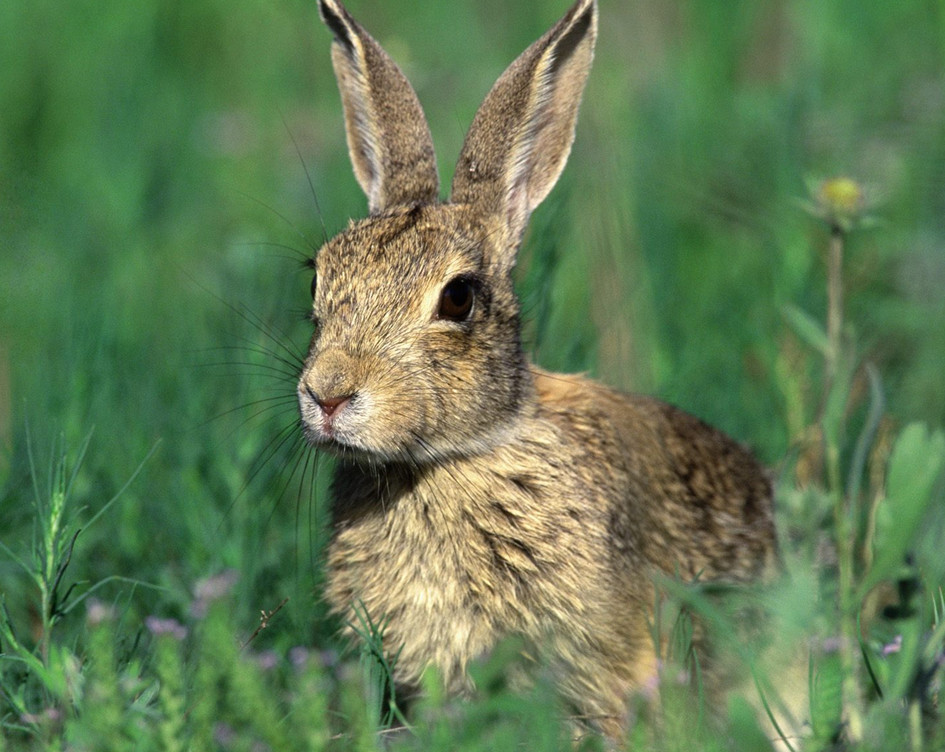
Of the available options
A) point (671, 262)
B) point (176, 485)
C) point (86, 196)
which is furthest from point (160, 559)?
point (86, 196)

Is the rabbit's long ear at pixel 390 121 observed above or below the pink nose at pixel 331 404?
above

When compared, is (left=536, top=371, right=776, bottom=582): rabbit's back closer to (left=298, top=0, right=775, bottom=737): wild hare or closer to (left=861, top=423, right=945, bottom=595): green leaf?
(left=298, top=0, right=775, bottom=737): wild hare

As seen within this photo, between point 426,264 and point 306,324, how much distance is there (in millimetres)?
1284

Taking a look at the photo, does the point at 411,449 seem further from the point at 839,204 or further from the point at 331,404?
the point at 839,204

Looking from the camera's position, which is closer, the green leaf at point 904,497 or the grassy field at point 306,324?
the green leaf at point 904,497

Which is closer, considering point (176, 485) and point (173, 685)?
point (173, 685)

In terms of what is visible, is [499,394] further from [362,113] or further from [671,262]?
[671,262]

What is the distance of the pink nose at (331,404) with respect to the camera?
314 cm

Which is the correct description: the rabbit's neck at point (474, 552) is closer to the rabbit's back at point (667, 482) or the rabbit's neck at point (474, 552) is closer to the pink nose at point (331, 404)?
the rabbit's back at point (667, 482)

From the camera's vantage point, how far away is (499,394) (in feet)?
11.6

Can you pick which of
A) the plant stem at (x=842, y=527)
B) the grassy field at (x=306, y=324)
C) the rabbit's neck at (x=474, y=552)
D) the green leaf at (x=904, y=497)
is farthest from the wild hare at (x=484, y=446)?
the green leaf at (x=904, y=497)

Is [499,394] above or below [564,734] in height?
above

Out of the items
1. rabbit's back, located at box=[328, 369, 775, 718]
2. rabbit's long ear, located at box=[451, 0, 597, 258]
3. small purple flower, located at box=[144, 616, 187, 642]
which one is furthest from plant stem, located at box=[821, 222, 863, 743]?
small purple flower, located at box=[144, 616, 187, 642]

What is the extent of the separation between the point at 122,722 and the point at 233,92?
5841 millimetres
